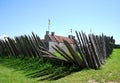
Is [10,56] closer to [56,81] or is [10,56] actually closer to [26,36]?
[26,36]

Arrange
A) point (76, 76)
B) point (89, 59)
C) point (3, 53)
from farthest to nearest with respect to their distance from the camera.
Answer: point (3, 53) → point (89, 59) → point (76, 76)

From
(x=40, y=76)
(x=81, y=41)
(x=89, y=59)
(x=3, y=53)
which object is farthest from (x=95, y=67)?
(x=3, y=53)

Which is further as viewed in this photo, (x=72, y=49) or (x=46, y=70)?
(x=46, y=70)

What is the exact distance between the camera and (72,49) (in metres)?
11.5

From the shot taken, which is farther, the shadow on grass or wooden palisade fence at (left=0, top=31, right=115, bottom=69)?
wooden palisade fence at (left=0, top=31, right=115, bottom=69)

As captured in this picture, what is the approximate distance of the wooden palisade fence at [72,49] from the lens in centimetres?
1165

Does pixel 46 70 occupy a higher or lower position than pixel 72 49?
lower

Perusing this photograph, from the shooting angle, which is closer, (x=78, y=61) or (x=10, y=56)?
(x=78, y=61)

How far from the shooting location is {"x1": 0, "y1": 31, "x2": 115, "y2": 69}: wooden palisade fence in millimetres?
11648

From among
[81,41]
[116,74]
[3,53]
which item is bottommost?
[3,53]

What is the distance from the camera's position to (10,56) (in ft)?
65.4

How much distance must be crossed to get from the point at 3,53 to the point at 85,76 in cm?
1324

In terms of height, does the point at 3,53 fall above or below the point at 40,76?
below

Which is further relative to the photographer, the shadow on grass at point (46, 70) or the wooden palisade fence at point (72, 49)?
the wooden palisade fence at point (72, 49)
